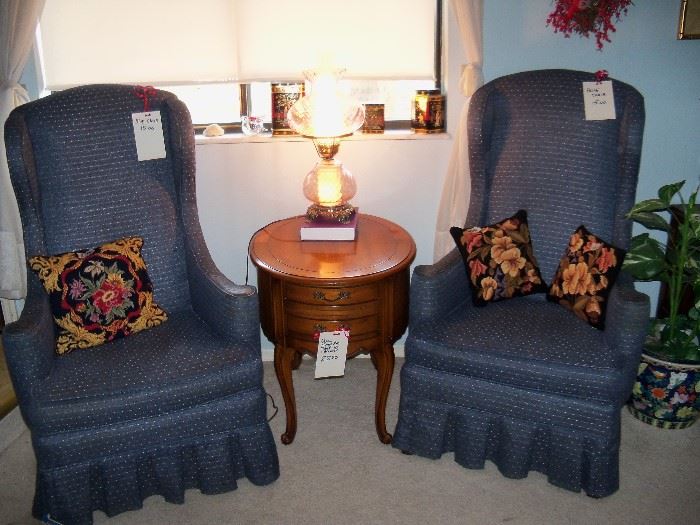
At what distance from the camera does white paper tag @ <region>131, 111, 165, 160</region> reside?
2461 mm

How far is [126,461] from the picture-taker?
2.14 m

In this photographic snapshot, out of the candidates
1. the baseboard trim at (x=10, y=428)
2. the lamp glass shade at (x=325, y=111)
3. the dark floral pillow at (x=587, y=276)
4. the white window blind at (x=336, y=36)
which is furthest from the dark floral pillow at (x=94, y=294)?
the dark floral pillow at (x=587, y=276)

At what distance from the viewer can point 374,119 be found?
2.94 m

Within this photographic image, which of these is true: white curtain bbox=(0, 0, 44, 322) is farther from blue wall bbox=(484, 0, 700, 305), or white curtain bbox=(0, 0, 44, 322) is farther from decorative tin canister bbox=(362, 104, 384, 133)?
blue wall bbox=(484, 0, 700, 305)

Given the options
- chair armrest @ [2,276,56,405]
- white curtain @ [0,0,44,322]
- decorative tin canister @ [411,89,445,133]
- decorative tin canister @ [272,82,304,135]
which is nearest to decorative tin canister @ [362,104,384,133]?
decorative tin canister @ [411,89,445,133]

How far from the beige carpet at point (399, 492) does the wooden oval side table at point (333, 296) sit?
15cm

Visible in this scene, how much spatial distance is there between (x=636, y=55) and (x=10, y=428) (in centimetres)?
297

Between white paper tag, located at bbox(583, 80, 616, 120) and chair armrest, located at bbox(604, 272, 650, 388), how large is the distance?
2.36 feet

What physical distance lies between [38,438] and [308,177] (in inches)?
51.6

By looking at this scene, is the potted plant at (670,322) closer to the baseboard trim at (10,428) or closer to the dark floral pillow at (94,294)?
the dark floral pillow at (94,294)

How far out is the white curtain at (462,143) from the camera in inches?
106

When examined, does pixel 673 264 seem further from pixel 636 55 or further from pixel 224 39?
pixel 224 39

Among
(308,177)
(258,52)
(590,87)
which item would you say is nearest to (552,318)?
(590,87)

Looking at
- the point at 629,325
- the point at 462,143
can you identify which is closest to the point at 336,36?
the point at 462,143
